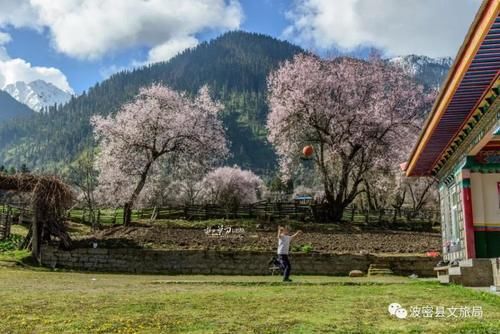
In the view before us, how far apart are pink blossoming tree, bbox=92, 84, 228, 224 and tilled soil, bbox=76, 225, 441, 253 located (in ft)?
16.8

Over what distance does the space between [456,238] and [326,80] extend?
18.0 meters

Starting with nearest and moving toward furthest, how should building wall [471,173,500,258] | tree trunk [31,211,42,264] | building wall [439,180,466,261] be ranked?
building wall [471,173,500,258], building wall [439,180,466,261], tree trunk [31,211,42,264]

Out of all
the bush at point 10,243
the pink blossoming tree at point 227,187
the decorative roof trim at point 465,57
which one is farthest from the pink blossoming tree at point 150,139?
the pink blossoming tree at point 227,187

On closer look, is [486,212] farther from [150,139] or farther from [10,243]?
[10,243]

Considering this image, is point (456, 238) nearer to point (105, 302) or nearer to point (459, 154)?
point (459, 154)

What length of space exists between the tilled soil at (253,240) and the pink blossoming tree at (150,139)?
202 inches

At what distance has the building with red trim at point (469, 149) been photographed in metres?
8.62

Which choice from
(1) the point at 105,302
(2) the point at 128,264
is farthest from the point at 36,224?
(1) the point at 105,302

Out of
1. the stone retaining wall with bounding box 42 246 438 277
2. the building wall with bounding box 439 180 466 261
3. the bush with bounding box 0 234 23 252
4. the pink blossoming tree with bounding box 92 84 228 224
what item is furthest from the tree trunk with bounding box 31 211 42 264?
the building wall with bounding box 439 180 466 261

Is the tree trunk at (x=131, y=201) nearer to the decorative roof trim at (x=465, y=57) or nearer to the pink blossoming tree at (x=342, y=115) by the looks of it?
the pink blossoming tree at (x=342, y=115)

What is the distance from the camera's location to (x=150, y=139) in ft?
107

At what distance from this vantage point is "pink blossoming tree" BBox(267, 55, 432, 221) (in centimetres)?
3241

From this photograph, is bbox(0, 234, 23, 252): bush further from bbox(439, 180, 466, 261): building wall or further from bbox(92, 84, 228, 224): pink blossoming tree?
bbox(439, 180, 466, 261): building wall

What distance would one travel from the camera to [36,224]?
74.8 ft
